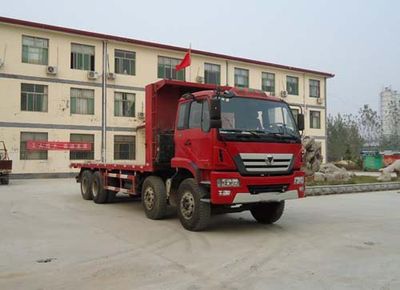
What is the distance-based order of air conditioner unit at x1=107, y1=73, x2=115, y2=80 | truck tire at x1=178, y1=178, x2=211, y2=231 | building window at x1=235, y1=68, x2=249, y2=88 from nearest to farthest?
truck tire at x1=178, y1=178, x2=211, y2=231 → air conditioner unit at x1=107, y1=73, x2=115, y2=80 → building window at x1=235, y1=68, x2=249, y2=88

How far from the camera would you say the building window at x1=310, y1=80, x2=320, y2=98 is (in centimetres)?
4253

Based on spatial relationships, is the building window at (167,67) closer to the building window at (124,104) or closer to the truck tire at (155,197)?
the building window at (124,104)

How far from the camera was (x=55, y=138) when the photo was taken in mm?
28375

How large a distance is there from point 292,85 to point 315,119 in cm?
428

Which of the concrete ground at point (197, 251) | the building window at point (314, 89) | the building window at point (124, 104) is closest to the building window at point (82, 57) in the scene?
the building window at point (124, 104)

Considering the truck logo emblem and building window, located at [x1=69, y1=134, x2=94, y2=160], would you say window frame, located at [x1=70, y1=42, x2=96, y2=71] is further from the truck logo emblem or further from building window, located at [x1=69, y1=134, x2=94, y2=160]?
the truck logo emblem

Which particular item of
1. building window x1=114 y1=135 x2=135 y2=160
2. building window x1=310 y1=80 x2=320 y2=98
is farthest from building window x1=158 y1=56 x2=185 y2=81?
building window x1=310 y1=80 x2=320 y2=98

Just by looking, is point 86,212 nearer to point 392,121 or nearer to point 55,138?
point 55,138

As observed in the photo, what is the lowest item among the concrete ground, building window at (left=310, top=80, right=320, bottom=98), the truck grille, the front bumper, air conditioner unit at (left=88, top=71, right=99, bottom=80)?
the concrete ground

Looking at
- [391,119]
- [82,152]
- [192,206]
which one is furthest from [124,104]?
[391,119]

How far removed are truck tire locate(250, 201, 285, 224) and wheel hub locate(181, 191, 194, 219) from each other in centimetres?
161

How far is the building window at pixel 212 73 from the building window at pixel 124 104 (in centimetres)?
642

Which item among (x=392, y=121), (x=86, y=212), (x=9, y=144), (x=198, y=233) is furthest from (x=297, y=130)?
(x=392, y=121)

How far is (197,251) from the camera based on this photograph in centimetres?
724
